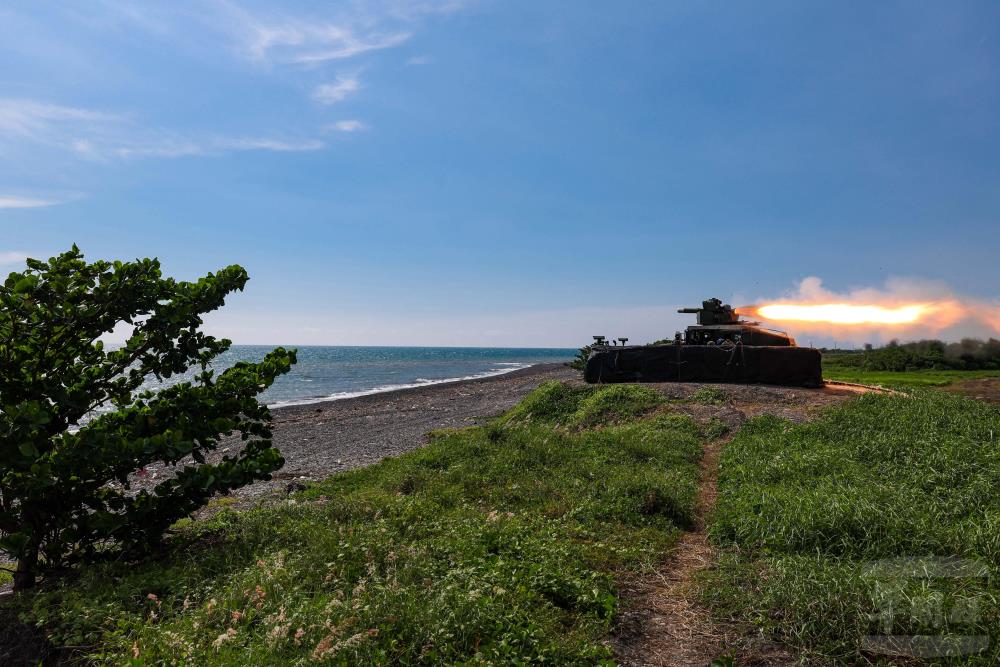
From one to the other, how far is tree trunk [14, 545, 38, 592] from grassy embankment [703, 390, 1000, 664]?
29.7 ft

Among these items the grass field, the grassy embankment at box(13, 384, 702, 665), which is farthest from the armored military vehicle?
the grassy embankment at box(13, 384, 702, 665)

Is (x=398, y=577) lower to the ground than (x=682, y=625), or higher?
higher

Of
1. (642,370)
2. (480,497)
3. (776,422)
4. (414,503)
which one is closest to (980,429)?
(776,422)

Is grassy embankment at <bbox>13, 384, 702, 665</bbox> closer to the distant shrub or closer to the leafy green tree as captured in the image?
the leafy green tree

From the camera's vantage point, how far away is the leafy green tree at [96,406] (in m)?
6.92

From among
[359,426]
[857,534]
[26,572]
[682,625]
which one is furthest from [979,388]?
[26,572]

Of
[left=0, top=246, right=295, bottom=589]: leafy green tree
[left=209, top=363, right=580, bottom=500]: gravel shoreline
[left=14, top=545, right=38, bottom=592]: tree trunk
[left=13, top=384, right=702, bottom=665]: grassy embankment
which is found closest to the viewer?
[left=13, top=384, right=702, bottom=665]: grassy embankment

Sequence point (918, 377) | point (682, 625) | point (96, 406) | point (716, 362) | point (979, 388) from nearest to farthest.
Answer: point (682, 625) < point (96, 406) < point (979, 388) < point (716, 362) < point (918, 377)

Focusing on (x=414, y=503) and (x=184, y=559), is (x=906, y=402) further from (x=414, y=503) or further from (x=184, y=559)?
(x=184, y=559)

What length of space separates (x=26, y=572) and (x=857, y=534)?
37.4 feet

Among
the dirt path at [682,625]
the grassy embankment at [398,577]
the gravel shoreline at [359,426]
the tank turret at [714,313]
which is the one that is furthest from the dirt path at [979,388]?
the gravel shoreline at [359,426]

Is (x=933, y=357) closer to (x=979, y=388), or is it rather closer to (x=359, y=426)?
(x=979, y=388)

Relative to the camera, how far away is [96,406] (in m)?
8.08

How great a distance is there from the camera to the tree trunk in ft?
23.9
